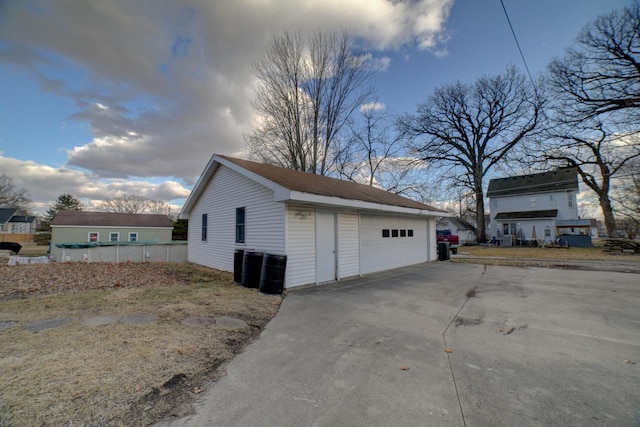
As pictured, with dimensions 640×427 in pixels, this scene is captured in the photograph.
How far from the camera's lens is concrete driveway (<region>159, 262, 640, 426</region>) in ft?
7.54

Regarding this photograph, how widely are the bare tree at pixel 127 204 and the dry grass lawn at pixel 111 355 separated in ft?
178

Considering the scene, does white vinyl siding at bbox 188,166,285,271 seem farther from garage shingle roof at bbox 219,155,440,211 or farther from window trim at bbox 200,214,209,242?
garage shingle roof at bbox 219,155,440,211

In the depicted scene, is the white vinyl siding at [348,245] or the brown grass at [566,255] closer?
the white vinyl siding at [348,245]

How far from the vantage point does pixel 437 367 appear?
315 cm

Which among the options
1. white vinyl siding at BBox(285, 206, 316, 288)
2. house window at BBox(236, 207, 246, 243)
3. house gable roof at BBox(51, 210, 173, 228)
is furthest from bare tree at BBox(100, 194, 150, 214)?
white vinyl siding at BBox(285, 206, 316, 288)

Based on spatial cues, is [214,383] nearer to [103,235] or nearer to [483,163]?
[103,235]

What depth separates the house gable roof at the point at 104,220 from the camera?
2336 cm

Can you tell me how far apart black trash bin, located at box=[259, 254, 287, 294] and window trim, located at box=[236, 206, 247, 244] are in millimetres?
2454

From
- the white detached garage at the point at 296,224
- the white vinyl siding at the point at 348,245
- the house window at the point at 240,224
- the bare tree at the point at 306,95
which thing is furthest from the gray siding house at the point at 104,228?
the white vinyl siding at the point at 348,245

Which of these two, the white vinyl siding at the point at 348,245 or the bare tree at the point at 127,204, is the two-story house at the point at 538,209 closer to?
the white vinyl siding at the point at 348,245

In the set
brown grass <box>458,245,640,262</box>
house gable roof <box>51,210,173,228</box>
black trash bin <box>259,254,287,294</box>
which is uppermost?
house gable roof <box>51,210,173,228</box>

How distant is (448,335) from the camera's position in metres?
4.19

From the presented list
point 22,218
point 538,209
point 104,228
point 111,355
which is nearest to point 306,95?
point 111,355

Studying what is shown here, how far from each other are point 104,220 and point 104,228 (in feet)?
3.34
